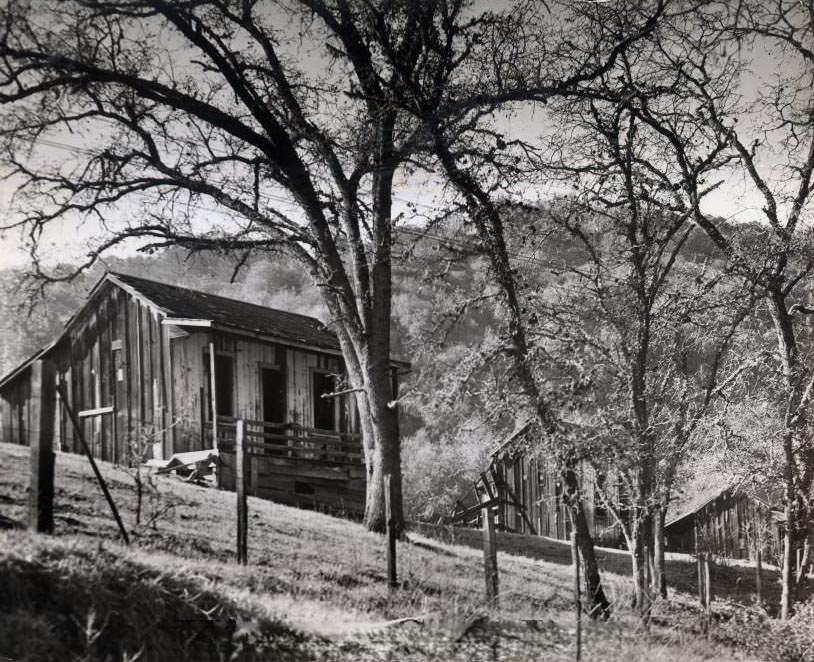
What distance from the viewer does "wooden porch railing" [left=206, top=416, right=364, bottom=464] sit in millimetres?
5938

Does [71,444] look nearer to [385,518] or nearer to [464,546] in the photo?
[385,518]

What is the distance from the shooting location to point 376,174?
7.33 metres

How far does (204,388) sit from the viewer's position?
5.82 meters

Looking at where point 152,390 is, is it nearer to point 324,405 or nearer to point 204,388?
point 204,388

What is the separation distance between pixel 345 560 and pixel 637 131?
5291mm

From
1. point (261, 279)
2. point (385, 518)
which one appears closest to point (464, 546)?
point (385, 518)

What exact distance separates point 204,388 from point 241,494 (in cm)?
82

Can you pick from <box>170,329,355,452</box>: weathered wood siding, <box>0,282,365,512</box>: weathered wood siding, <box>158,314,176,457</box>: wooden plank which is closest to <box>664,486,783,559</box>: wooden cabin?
<box>170,329,355,452</box>: weathered wood siding

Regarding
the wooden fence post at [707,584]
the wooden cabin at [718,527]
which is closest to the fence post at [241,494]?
the wooden fence post at [707,584]

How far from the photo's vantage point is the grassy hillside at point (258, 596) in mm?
4094

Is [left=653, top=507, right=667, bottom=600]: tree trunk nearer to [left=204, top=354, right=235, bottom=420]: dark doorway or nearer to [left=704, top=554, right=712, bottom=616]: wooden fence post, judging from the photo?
[left=704, top=554, right=712, bottom=616]: wooden fence post

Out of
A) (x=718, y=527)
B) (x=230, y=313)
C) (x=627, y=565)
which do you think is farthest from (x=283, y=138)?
(x=718, y=527)

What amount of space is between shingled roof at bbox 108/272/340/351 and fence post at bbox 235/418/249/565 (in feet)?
2.70

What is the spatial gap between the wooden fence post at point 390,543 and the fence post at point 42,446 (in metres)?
2.66
